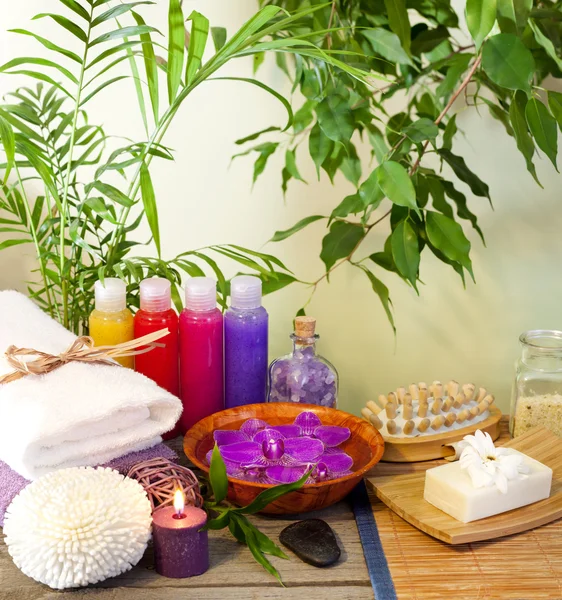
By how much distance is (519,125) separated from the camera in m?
0.99

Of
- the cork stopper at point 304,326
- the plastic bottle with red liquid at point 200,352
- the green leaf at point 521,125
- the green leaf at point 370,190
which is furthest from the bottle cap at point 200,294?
the green leaf at point 521,125

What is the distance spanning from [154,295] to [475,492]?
479 millimetres

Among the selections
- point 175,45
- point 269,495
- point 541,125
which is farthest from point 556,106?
point 269,495

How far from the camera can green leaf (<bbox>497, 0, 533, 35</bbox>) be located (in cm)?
94

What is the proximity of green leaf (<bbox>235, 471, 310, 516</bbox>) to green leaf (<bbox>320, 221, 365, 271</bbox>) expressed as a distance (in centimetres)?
49

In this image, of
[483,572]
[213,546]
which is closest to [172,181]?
[213,546]

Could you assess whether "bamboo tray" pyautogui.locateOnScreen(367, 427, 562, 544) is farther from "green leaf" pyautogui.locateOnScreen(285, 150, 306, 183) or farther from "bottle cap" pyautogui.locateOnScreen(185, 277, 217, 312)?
"green leaf" pyautogui.locateOnScreen(285, 150, 306, 183)

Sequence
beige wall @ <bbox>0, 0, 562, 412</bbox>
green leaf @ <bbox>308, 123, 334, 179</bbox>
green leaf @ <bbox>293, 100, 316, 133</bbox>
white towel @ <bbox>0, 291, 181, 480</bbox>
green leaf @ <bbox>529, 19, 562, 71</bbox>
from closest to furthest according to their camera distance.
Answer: white towel @ <bbox>0, 291, 181, 480</bbox> < green leaf @ <bbox>529, 19, 562, 71</bbox> < green leaf @ <bbox>308, 123, 334, 179</bbox> < green leaf @ <bbox>293, 100, 316, 133</bbox> < beige wall @ <bbox>0, 0, 562, 412</bbox>

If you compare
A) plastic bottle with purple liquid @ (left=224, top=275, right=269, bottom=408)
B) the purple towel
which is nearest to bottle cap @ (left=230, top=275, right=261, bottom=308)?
plastic bottle with purple liquid @ (left=224, top=275, right=269, bottom=408)

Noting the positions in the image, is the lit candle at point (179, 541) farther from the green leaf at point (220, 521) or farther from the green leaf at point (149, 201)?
the green leaf at point (149, 201)

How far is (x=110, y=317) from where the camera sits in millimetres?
1037

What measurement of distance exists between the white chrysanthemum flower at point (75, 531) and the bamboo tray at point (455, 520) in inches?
11.2

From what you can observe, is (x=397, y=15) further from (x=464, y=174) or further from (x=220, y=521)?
(x=220, y=521)

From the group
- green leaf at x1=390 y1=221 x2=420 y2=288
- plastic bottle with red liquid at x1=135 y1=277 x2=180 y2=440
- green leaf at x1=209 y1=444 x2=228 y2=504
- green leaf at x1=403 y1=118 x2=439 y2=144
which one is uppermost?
green leaf at x1=403 y1=118 x2=439 y2=144
